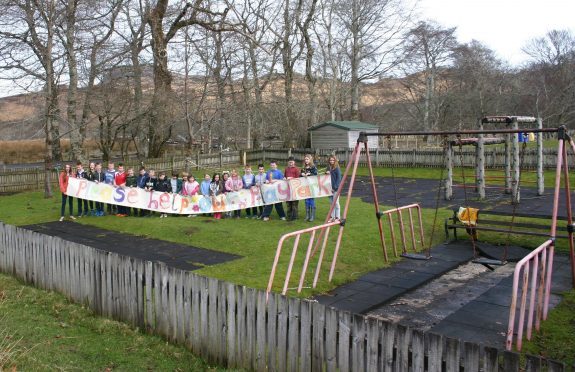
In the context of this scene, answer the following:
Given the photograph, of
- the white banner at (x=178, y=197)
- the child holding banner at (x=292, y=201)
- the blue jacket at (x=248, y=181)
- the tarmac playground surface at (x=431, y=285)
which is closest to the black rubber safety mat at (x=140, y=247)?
the tarmac playground surface at (x=431, y=285)

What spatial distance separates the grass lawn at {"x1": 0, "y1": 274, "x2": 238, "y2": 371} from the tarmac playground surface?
2.87m

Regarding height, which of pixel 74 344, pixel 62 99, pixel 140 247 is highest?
pixel 62 99

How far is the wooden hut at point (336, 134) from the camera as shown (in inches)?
1565

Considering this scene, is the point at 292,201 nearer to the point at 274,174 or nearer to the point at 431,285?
the point at 274,174

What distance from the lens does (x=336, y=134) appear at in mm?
40531

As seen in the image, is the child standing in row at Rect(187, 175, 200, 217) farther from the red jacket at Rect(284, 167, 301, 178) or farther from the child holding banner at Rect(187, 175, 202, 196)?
the red jacket at Rect(284, 167, 301, 178)

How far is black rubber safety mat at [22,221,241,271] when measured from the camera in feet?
37.9

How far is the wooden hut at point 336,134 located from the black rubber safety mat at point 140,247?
2642 cm

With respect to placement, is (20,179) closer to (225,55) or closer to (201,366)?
(225,55)

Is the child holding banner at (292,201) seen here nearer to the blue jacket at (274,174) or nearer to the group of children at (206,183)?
the group of children at (206,183)

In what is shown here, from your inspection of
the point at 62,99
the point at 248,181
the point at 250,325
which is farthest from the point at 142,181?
the point at 62,99

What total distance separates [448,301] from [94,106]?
23936 millimetres

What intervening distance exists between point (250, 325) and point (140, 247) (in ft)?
24.6

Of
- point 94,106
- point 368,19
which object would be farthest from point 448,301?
point 368,19
